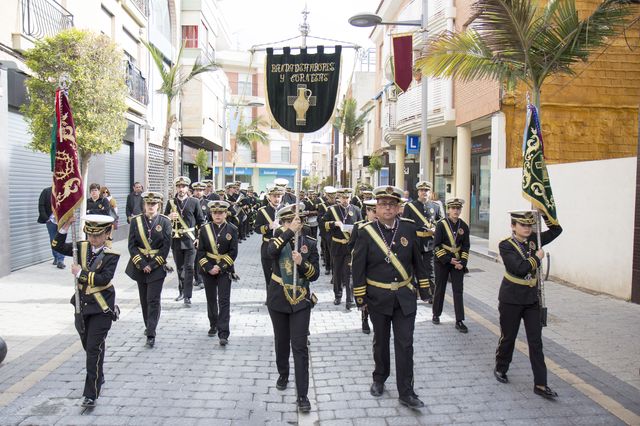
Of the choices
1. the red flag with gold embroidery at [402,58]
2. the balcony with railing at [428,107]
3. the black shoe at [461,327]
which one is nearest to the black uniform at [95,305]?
the black shoe at [461,327]

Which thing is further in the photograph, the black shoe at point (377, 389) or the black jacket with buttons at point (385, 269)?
the black shoe at point (377, 389)

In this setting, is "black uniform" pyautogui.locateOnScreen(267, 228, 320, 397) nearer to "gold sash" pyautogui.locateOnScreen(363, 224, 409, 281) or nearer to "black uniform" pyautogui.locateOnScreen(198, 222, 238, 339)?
"gold sash" pyautogui.locateOnScreen(363, 224, 409, 281)

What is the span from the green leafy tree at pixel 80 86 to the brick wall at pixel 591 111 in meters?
9.90

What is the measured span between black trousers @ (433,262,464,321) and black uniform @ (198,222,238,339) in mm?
2985

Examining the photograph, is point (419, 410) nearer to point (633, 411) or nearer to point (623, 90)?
point (633, 411)

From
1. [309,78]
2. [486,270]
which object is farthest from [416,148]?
[309,78]

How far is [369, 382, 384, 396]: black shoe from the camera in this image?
532 cm

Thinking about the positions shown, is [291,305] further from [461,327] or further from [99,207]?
[99,207]

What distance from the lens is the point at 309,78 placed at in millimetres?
6219

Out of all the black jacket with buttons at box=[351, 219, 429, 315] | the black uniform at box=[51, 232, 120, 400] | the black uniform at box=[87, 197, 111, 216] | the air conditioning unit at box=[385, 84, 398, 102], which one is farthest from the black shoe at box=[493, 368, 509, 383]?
the air conditioning unit at box=[385, 84, 398, 102]

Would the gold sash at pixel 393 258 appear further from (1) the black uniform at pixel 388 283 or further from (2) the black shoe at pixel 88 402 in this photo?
(2) the black shoe at pixel 88 402

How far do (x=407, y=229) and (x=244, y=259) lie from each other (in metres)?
10.9

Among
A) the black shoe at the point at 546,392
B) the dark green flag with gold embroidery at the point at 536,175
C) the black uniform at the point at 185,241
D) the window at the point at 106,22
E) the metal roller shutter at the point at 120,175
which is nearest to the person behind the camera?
the black shoe at the point at 546,392

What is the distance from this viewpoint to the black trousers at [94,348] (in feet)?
16.1
